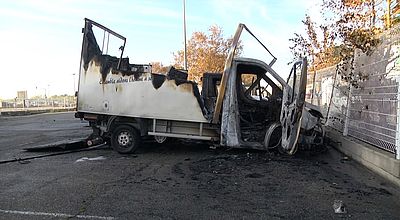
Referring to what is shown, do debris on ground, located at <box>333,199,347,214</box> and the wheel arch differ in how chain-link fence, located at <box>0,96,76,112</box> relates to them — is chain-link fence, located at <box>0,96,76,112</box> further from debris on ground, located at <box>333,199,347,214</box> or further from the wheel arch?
debris on ground, located at <box>333,199,347,214</box>

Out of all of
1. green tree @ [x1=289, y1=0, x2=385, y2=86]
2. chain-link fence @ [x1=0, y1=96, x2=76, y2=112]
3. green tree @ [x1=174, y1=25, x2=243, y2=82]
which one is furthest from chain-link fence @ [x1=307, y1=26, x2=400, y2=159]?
chain-link fence @ [x1=0, y1=96, x2=76, y2=112]

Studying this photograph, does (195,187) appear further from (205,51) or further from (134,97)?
(205,51)

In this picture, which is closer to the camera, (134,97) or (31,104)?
(134,97)

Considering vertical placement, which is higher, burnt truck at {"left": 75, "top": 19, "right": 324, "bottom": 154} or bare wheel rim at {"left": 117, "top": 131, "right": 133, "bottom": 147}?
burnt truck at {"left": 75, "top": 19, "right": 324, "bottom": 154}

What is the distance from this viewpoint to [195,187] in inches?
241

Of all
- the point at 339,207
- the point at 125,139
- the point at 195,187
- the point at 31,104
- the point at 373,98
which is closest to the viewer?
the point at 339,207

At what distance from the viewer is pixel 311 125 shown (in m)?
8.45

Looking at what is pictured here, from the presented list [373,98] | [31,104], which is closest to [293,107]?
[373,98]

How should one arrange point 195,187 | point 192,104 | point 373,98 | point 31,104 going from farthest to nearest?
point 31,104, point 192,104, point 373,98, point 195,187

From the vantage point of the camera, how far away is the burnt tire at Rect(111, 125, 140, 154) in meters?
9.51

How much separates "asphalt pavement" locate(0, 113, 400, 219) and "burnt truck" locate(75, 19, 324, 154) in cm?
54

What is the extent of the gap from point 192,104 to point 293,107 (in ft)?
7.86

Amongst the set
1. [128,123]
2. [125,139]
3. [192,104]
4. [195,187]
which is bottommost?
[195,187]

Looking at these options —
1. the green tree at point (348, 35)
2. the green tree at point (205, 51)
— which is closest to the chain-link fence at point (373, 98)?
the green tree at point (348, 35)
